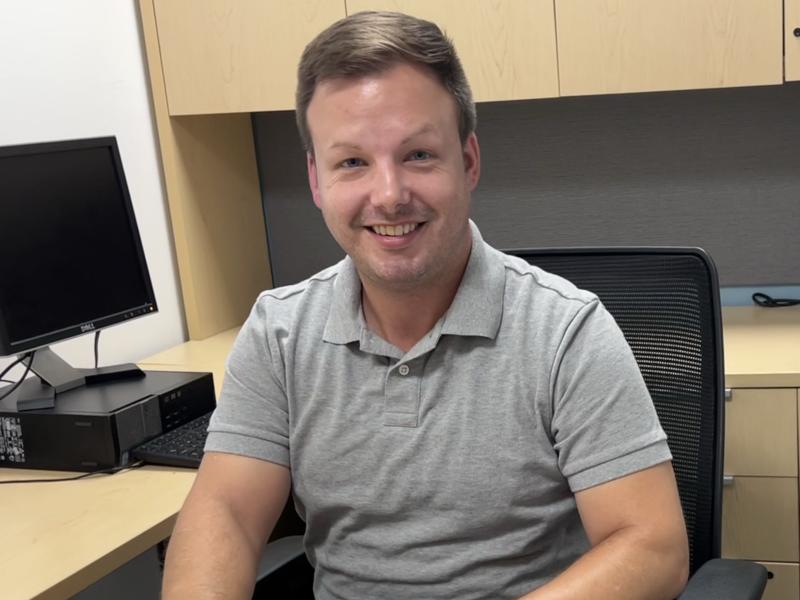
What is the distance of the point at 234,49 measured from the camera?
2.42m

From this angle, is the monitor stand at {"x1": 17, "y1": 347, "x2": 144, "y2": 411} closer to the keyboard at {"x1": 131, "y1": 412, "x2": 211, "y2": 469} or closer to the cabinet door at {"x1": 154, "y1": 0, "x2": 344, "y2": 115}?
the keyboard at {"x1": 131, "y1": 412, "x2": 211, "y2": 469}

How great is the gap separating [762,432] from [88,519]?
4.12 ft

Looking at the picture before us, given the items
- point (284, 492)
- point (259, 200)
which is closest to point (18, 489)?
point (284, 492)

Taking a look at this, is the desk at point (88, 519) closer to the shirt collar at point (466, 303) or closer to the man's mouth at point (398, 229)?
the shirt collar at point (466, 303)

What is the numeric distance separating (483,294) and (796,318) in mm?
1290

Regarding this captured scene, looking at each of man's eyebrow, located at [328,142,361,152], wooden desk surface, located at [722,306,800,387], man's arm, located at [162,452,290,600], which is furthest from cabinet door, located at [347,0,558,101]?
man's arm, located at [162,452,290,600]

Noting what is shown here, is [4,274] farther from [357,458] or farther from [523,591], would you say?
[523,591]

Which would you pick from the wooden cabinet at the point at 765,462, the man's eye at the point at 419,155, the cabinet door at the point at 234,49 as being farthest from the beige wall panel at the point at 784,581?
the cabinet door at the point at 234,49

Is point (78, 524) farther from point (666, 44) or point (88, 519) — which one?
point (666, 44)

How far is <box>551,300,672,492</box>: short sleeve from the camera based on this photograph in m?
1.21

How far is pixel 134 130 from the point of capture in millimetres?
2514

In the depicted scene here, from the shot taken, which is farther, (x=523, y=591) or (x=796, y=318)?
(x=796, y=318)

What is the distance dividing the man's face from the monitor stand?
29.6 inches

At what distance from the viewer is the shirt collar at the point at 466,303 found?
1.30m
